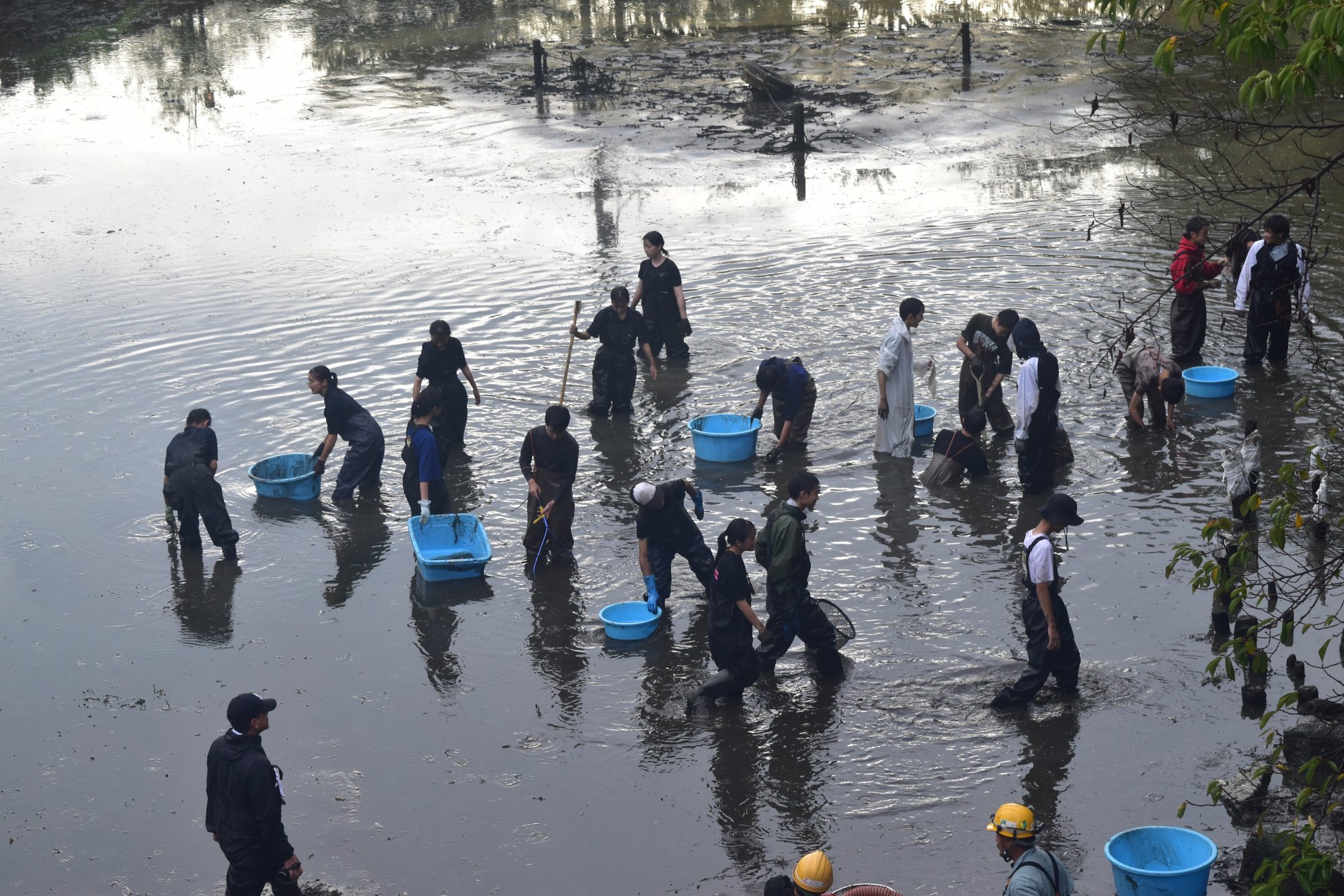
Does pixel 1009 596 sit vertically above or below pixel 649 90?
below

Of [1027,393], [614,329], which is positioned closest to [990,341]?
[1027,393]

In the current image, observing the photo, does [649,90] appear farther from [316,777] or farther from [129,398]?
[316,777]

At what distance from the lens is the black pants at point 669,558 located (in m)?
11.0

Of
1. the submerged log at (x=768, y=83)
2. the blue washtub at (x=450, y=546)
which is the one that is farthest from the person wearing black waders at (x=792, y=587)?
the submerged log at (x=768, y=83)

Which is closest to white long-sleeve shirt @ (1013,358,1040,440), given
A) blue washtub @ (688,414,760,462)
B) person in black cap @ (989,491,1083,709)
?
blue washtub @ (688,414,760,462)

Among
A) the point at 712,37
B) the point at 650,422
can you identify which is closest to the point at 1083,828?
the point at 650,422

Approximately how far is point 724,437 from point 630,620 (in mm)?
3523

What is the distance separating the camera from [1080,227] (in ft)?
72.1

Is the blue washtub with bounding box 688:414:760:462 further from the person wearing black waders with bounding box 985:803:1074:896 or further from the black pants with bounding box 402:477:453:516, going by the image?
the person wearing black waders with bounding box 985:803:1074:896

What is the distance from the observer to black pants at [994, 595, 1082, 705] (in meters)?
9.23

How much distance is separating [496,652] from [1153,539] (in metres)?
6.19

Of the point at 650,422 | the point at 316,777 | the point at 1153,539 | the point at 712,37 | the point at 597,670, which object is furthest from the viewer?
the point at 712,37

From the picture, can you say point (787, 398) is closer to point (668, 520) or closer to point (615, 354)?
point (615, 354)

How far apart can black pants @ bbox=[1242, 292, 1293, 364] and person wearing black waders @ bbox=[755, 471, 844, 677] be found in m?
8.64
